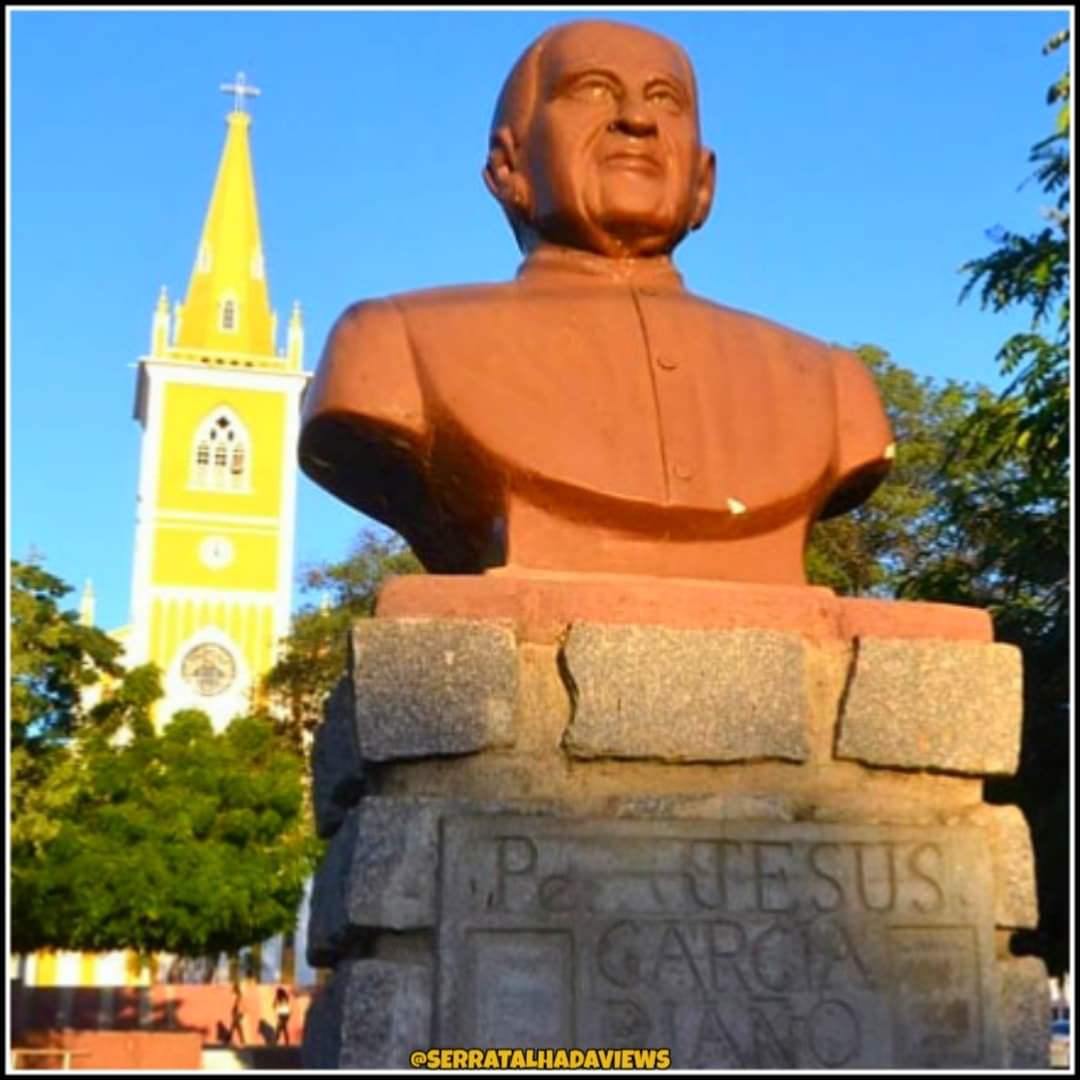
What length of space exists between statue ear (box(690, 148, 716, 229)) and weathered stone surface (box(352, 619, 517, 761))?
1624mm

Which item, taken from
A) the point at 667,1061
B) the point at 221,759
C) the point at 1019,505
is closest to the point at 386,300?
the point at 667,1061

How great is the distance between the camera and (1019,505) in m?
11.6

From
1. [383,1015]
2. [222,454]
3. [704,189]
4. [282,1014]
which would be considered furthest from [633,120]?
[222,454]

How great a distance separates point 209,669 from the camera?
1860 inches

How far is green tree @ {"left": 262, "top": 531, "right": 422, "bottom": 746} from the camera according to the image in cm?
2340

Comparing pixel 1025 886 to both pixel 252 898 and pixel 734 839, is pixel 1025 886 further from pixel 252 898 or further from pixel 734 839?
pixel 252 898

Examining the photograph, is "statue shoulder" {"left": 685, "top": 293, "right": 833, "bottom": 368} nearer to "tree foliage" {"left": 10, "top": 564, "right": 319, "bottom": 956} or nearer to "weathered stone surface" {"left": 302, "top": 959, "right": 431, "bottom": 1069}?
"weathered stone surface" {"left": 302, "top": 959, "right": 431, "bottom": 1069}

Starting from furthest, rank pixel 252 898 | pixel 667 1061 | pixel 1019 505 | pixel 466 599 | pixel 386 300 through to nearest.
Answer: pixel 252 898, pixel 1019 505, pixel 386 300, pixel 466 599, pixel 667 1061

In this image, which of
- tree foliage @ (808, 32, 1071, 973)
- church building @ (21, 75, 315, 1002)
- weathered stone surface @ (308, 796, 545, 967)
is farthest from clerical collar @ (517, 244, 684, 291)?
church building @ (21, 75, 315, 1002)

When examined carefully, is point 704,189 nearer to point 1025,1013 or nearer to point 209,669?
point 1025,1013

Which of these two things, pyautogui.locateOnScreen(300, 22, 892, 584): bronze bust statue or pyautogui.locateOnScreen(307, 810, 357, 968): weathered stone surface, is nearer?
pyautogui.locateOnScreen(307, 810, 357, 968): weathered stone surface

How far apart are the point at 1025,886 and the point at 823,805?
21.3 inches

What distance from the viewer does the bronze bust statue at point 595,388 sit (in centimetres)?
404

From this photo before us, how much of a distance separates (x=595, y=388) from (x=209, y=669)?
44.4m
